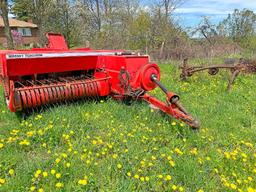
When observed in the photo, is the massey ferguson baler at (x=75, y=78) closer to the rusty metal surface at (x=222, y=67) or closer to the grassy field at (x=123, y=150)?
the grassy field at (x=123, y=150)

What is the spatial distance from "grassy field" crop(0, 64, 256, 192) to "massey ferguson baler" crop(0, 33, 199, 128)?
220 millimetres

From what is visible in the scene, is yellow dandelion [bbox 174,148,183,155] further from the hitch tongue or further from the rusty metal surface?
the rusty metal surface

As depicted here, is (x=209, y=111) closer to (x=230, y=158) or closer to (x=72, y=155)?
(x=230, y=158)

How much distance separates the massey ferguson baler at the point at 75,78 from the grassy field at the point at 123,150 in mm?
220

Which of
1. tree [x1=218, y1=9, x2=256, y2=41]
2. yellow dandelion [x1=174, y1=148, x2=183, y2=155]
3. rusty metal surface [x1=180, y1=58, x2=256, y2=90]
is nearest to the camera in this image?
yellow dandelion [x1=174, y1=148, x2=183, y2=155]

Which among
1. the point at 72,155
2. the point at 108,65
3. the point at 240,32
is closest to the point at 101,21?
the point at 240,32

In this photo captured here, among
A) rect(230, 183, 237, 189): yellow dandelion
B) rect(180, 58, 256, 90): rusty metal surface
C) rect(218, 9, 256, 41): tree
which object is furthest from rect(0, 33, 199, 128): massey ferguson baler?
rect(218, 9, 256, 41): tree

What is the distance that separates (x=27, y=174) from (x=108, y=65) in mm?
2334

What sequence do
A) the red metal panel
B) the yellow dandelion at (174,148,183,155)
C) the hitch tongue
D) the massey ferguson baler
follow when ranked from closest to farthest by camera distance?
the yellow dandelion at (174,148,183,155), the hitch tongue, the massey ferguson baler, the red metal panel

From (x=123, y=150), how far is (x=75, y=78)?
1.90m

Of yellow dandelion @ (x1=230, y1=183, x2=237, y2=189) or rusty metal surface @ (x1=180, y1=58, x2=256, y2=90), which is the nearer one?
yellow dandelion @ (x1=230, y1=183, x2=237, y2=189)

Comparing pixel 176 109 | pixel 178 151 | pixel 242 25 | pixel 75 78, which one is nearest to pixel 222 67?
pixel 176 109

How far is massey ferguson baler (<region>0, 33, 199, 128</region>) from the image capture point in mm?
3502

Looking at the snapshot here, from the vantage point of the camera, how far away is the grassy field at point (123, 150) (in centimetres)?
245
